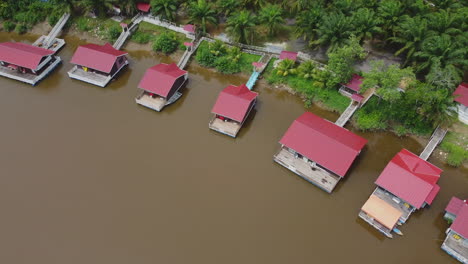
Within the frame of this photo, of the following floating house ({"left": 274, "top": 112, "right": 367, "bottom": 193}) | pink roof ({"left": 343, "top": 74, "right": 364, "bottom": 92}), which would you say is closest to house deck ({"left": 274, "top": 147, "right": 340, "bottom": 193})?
floating house ({"left": 274, "top": 112, "right": 367, "bottom": 193})

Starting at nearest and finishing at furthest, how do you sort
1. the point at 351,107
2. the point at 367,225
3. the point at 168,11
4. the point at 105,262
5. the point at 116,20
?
the point at 105,262 → the point at 367,225 → the point at 351,107 → the point at 168,11 → the point at 116,20

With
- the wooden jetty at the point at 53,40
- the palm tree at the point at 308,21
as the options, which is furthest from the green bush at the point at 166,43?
the palm tree at the point at 308,21

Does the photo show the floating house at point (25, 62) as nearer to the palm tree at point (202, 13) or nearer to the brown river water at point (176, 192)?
the brown river water at point (176, 192)

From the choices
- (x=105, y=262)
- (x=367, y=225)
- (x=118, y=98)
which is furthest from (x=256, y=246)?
(x=118, y=98)

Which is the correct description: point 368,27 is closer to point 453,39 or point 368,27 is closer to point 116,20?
point 453,39

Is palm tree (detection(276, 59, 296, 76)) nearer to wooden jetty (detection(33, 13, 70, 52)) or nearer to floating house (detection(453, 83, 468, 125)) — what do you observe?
floating house (detection(453, 83, 468, 125))

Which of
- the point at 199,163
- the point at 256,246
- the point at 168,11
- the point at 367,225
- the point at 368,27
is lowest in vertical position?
the point at 256,246
